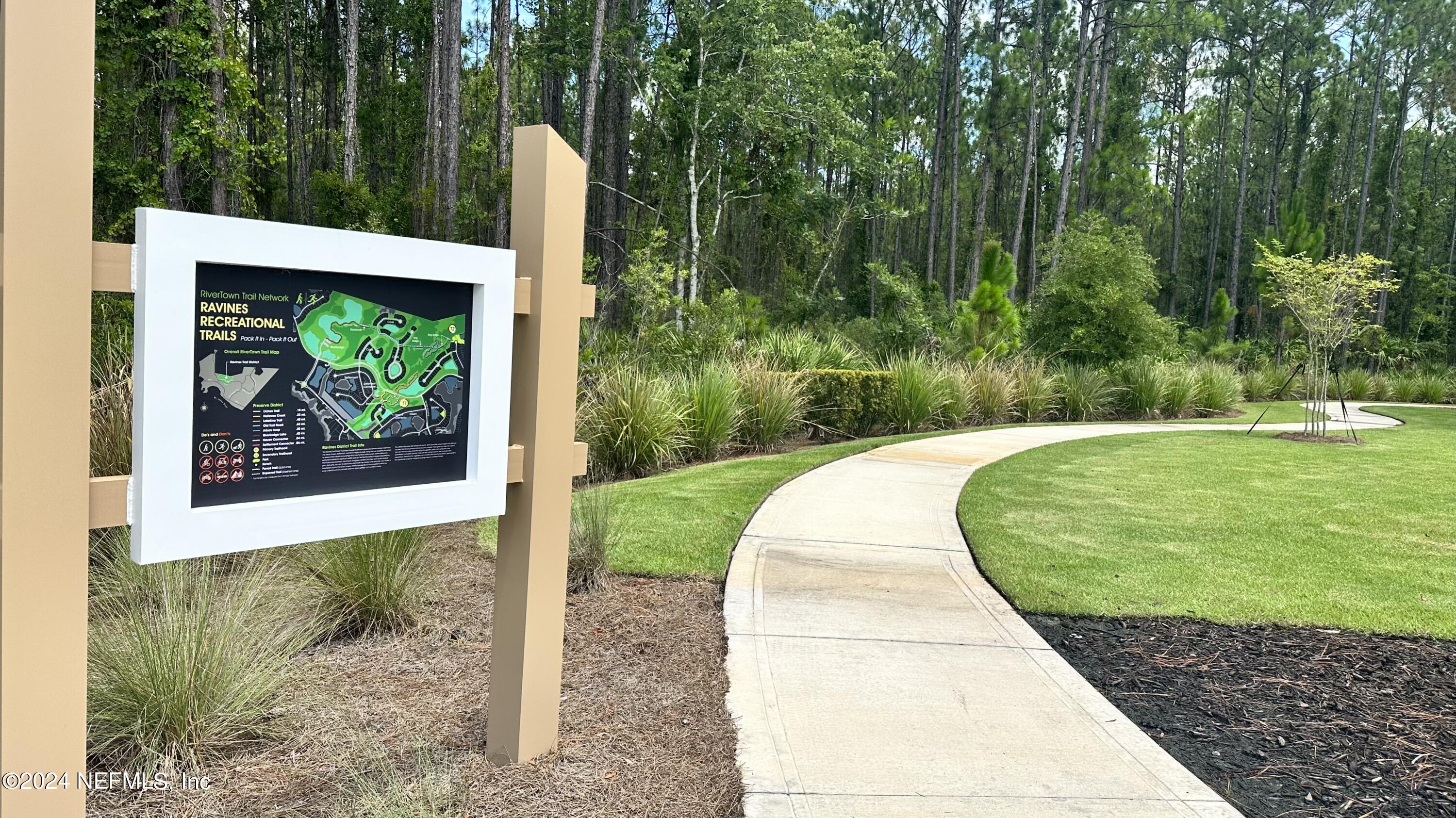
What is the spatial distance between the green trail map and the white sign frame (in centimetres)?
9


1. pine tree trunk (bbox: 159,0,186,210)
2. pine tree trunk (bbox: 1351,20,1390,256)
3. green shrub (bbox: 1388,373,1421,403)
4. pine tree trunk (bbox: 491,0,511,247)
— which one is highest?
pine tree trunk (bbox: 1351,20,1390,256)

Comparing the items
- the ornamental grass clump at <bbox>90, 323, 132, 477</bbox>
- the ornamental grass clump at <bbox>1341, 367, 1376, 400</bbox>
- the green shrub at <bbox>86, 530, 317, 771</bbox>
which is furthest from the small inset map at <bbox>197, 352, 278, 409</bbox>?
the ornamental grass clump at <bbox>1341, 367, 1376, 400</bbox>

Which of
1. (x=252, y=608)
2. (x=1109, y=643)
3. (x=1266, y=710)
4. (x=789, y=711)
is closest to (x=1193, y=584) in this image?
(x=1109, y=643)

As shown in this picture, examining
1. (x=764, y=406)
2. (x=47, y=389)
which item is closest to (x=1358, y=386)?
(x=764, y=406)

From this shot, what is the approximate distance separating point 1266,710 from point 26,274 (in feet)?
16.4

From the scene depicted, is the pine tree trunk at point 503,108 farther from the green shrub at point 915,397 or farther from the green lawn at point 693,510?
the green lawn at point 693,510

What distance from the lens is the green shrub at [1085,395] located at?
59.4ft

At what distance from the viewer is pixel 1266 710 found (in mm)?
4227

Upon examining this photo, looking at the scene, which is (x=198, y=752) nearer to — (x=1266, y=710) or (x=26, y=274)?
(x=26, y=274)

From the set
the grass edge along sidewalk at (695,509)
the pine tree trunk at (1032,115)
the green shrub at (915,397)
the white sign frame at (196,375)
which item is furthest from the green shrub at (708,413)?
the pine tree trunk at (1032,115)

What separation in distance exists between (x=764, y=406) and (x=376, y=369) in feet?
30.5

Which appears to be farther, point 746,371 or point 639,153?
point 639,153

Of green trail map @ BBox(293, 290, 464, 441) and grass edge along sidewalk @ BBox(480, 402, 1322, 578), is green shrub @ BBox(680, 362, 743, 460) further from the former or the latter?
green trail map @ BBox(293, 290, 464, 441)

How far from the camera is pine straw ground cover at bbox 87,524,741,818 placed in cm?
313
